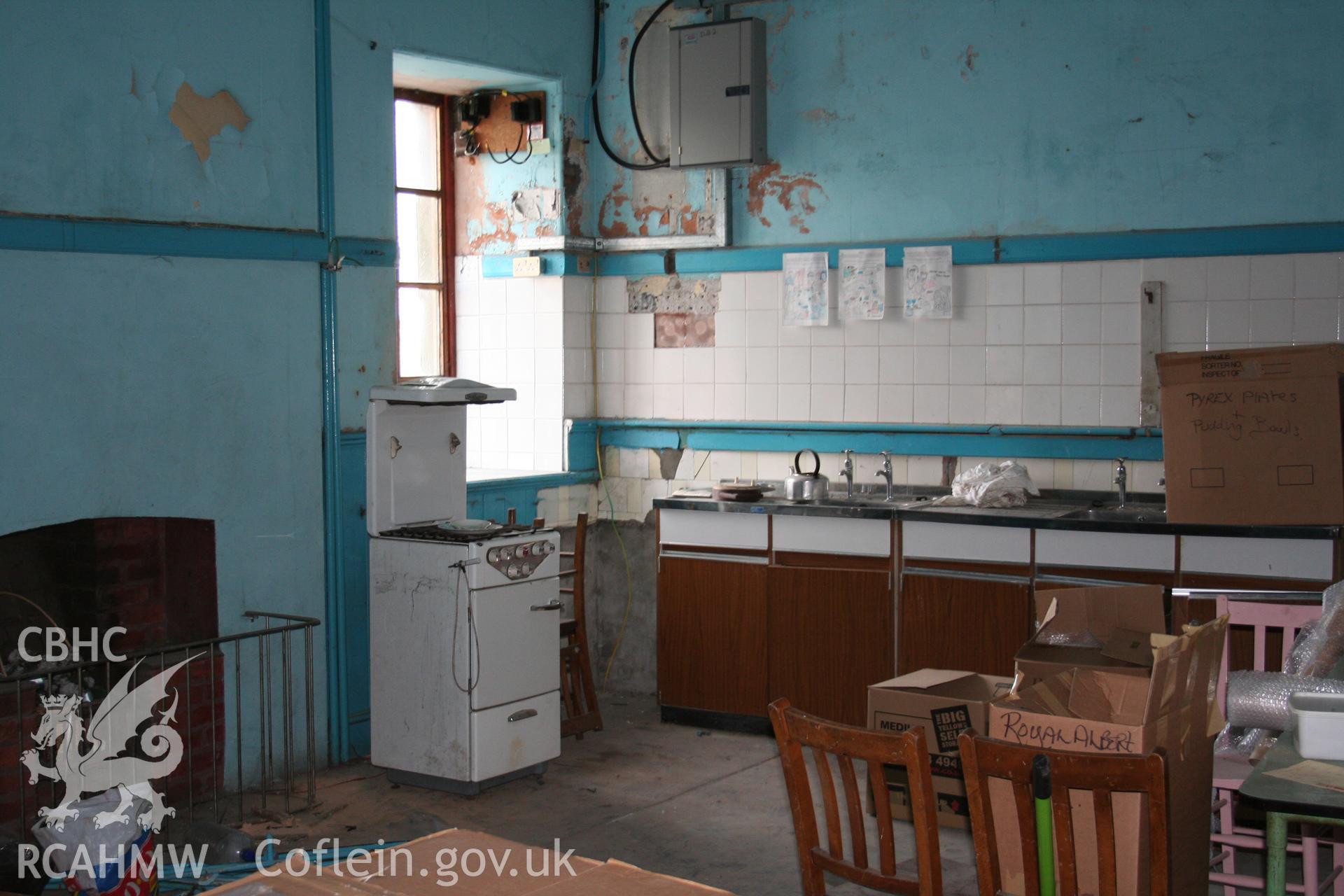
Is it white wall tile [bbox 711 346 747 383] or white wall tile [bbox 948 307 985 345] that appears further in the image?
white wall tile [bbox 711 346 747 383]

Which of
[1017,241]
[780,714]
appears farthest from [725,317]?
[780,714]

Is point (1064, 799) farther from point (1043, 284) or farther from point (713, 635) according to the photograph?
point (1043, 284)

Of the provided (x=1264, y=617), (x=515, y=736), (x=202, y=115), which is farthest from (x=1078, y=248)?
(x=202, y=115)

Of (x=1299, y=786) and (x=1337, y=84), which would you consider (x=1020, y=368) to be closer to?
(x=1337, y=84)

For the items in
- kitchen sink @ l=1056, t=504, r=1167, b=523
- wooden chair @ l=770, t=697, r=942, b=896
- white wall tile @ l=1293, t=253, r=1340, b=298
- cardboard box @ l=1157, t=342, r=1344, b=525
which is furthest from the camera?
white wall tile @ l=1293, t=253, r=1340, b=298

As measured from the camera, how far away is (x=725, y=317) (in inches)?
236

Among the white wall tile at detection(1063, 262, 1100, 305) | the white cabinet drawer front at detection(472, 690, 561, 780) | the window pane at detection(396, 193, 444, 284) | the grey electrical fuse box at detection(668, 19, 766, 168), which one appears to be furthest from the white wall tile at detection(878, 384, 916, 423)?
the window pane at detection(396, 193, 444, 284)

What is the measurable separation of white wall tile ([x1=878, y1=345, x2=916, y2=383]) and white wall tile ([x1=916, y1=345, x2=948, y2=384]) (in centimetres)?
2

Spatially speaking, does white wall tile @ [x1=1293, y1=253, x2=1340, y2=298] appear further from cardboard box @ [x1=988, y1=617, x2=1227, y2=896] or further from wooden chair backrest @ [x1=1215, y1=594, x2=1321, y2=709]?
cardboard box @ [x1=988, y1=617, x2=1227, y2=896]

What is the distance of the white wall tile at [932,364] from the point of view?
5504 mm

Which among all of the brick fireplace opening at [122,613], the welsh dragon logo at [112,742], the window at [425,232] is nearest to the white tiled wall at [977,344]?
the window at [425,232]

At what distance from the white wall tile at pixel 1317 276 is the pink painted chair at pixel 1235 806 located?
1.62 m

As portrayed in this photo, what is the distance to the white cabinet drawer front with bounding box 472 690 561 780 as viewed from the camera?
14.9 ft

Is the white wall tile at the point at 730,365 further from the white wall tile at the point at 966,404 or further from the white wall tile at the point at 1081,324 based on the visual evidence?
the white wall tile at the point at 1081,324
